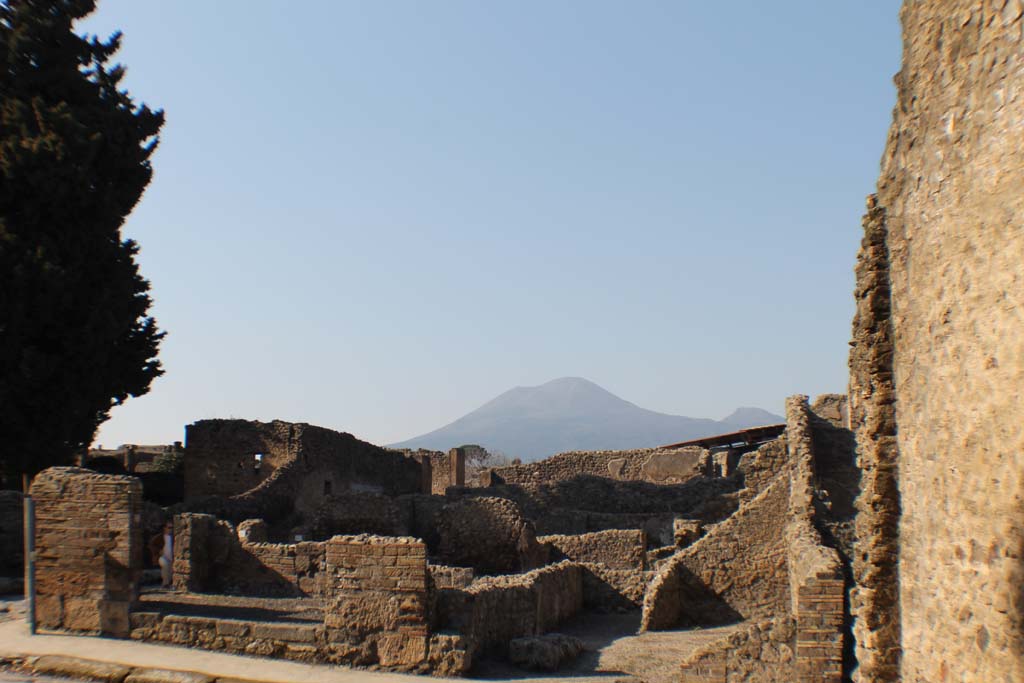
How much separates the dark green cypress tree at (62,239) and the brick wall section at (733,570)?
1380 centimetres

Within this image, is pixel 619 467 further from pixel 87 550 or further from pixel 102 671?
pixel 102 671

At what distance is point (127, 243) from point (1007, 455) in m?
22.7

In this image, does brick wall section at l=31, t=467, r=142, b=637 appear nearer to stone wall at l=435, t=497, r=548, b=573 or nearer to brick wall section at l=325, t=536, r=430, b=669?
brick wall section at l=325, t=536, r=430, b=669

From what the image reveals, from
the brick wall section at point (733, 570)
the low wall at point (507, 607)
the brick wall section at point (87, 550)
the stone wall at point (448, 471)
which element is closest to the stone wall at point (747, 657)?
the low wall at point (507, 607)

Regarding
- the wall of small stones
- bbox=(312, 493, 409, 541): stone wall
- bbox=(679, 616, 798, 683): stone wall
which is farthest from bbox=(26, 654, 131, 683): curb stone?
bbox=(312, 493, 409, 541): stone wall

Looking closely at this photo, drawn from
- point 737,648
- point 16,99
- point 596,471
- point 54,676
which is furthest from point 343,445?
point 737,648

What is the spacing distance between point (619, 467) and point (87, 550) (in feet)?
67.3

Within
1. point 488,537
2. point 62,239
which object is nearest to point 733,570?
point 488,537

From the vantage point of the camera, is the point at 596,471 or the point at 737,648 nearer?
the point at 737,648

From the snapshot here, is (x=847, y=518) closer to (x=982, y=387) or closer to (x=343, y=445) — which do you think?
(x=982, y=387)

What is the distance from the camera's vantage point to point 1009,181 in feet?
11.1

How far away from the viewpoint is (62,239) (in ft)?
68.3

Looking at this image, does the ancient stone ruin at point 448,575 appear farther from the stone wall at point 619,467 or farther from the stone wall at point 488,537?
the stone wall at point 619,467

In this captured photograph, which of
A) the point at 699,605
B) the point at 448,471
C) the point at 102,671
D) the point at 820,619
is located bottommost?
the point at 102,671
